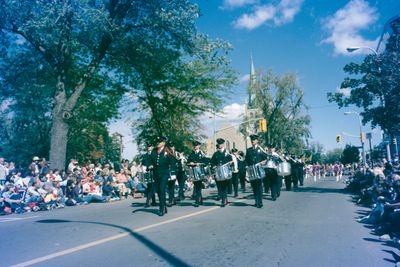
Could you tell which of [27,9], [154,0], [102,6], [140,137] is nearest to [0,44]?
[27,9]

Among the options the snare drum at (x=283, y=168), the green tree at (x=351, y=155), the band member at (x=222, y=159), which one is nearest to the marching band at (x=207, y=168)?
the band member at (x=222, y=159)

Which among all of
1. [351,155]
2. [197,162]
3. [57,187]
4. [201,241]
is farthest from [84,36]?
[351,155]

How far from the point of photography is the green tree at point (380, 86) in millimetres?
14953

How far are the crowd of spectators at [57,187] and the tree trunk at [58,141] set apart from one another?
1.98ft

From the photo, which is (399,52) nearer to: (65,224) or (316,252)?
(316,252)

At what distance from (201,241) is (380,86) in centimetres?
1223

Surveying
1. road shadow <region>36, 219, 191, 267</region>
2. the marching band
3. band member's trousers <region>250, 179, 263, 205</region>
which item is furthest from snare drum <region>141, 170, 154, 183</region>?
road shadow <region>36, 219, 191, 267</region>

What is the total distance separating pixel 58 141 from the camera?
63.0 ft

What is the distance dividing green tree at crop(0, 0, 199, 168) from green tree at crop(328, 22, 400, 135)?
9.61m

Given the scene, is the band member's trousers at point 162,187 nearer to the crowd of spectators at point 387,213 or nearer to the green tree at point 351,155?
the crowd of spectators at point 387,213

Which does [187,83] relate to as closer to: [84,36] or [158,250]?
[84,36]

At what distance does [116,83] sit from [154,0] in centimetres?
719

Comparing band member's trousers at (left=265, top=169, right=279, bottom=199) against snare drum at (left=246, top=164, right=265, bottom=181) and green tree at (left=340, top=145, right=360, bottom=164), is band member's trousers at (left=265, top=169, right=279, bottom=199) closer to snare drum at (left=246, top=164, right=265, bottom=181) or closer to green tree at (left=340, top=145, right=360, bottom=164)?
snare drum at (left=246, top=164, right=265, bottom=181)

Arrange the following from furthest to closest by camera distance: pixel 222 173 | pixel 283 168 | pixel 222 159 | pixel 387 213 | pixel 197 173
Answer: pixel 283 168
pixel 197 173
pixel 222 159
pixel 222 173
pixel 387 213
